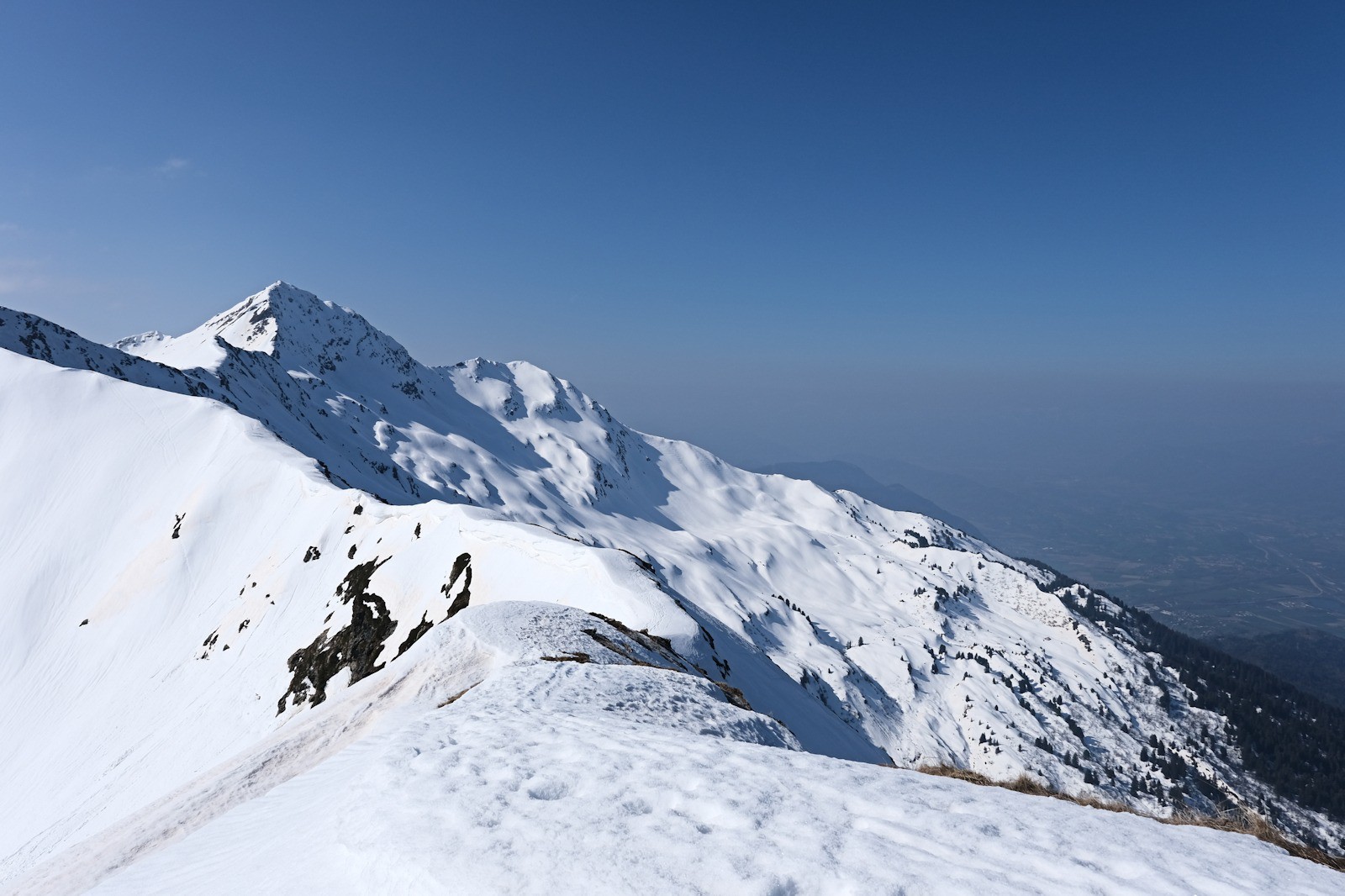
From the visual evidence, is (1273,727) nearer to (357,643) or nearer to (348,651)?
(357,643)

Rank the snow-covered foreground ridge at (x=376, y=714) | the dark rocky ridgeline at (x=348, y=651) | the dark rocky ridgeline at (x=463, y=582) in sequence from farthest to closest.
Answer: the dark rocky ridgeline at (x=463, y=582), the dark rocky ridgeline at (x=348, y=651), the snow-covered foreground ridge at (x=376, y=714)

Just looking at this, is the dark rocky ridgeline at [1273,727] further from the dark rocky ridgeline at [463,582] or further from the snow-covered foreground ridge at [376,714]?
the dark rocky ridgeline at [463,582]

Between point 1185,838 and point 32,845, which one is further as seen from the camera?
point 32,845

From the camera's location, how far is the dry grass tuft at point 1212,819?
7.21 metres

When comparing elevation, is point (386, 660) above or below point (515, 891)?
below

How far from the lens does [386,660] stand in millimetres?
29766

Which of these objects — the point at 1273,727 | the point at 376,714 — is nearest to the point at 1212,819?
the point at 376,714

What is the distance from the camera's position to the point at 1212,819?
8.35 meters

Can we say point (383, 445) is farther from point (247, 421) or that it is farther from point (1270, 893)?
point (1270, 893)

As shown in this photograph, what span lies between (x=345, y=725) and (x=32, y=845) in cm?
2909

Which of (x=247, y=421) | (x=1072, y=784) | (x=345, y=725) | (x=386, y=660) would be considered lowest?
(x=1072, y=784)

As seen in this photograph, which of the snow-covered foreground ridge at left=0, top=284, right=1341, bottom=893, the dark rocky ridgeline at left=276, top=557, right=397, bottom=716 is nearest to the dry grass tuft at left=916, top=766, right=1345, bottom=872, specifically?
the snow-covered foreground ridge at left=0, top=284, right=1341, bottom=893

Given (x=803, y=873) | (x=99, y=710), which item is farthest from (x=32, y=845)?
(x=803, y=873)

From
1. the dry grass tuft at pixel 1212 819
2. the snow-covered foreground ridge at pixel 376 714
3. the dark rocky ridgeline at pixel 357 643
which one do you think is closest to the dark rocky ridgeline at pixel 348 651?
the dark rocky ridgeline at pixel 357 643
